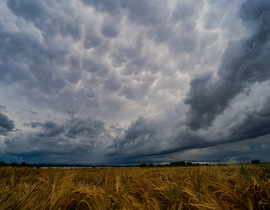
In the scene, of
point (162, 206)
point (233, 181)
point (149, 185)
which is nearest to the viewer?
point (162, 206)

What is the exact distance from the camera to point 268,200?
2.38 metres

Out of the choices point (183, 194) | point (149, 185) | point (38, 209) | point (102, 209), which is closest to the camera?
point (38, 209)

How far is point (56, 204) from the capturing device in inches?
79.1

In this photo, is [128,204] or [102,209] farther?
[128,204]

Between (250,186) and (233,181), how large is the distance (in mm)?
1579

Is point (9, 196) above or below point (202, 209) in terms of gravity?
above

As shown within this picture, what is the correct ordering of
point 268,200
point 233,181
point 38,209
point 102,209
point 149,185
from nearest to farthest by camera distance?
point 38,209
point 102,209
point 268,200
point 149,185
point 233,181

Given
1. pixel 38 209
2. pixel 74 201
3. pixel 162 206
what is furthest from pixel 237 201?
pixel 38 209

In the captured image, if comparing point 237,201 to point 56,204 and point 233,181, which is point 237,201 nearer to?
point 233,181

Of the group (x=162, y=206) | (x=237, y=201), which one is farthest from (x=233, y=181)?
(x=162, y=206)

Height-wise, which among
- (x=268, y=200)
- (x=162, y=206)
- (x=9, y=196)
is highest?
(x=9, y=196)

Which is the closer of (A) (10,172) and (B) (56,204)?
(B) (56,204)

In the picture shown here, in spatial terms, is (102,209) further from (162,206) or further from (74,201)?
(162,206)

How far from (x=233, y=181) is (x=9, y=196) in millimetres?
5304
